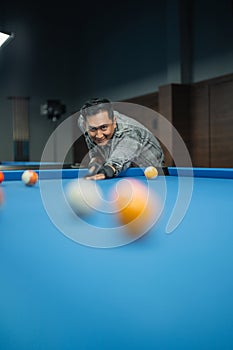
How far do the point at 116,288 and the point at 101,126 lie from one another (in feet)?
7.38

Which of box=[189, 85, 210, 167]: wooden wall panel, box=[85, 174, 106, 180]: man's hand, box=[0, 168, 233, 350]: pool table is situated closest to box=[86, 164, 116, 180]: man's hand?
box=[85, 174, 106, 180]: man's hand

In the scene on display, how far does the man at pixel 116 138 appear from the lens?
269cm

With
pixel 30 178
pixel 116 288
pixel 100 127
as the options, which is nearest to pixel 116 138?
pixel 100 127

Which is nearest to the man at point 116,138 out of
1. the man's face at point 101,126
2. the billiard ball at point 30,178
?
the man's face at point 101,126

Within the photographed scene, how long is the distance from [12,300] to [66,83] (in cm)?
893

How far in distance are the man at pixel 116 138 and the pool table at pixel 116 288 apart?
1.68m

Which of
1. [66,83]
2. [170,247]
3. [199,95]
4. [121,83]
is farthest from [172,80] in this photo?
[170,247]

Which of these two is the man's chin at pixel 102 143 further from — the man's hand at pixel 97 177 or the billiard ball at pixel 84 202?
the billiard ball at pixel 84 202

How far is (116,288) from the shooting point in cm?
54

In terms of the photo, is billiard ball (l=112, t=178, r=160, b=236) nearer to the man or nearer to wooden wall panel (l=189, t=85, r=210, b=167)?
the man

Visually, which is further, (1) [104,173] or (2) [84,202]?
(1) [104,173]

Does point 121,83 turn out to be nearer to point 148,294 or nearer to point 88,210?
point 88,210

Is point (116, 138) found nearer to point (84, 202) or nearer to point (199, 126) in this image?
point (84, 202)

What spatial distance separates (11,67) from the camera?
8.48m
